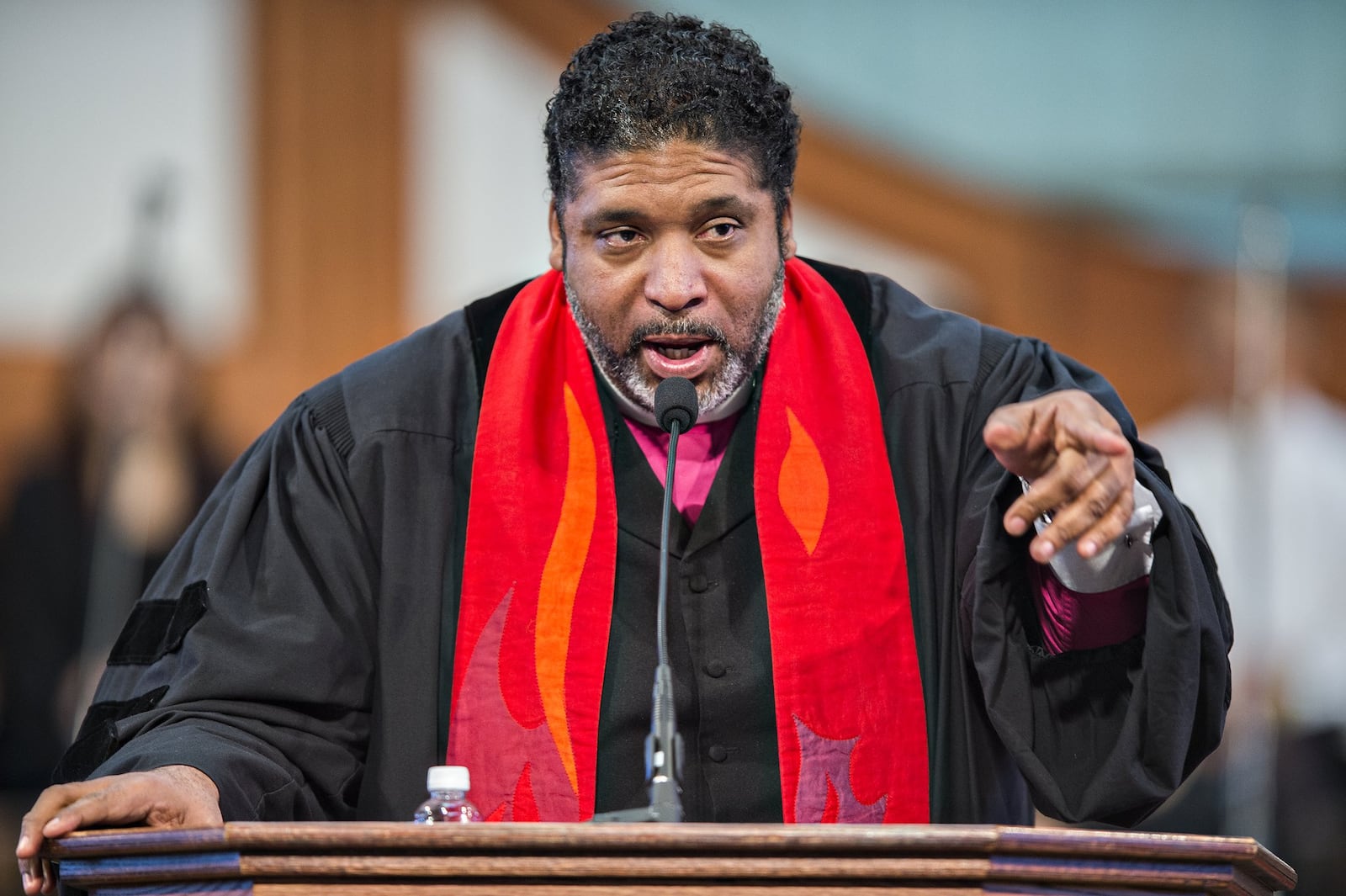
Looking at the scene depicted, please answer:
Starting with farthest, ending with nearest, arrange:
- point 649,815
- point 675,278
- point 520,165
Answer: point 520,165 < point 675,278 < point 649,815

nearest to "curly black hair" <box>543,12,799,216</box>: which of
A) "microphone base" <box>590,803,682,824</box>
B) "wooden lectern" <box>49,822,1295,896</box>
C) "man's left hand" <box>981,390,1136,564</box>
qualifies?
"man's left hand" <box>981,390,1136,564</box>

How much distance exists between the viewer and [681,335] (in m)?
2.74

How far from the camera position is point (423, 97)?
6.98 m

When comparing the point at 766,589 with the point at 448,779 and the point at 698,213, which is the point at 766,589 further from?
the point at 448,779

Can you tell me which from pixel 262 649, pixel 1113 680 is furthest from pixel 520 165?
pixel 1113 680

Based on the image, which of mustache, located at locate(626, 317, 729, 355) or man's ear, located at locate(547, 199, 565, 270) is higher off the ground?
man's ear, located at locate(547, 199, 565, 270)

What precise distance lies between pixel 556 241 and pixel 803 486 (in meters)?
0.61

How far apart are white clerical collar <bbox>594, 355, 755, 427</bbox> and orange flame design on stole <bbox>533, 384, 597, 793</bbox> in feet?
0.25

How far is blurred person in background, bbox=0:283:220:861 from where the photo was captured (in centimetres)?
634

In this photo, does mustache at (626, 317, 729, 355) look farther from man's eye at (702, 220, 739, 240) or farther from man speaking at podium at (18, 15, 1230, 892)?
man's eye at (702, 220, 739, 240)

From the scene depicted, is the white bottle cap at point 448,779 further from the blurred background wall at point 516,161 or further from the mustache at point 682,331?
the blurred background wall at point 516,161

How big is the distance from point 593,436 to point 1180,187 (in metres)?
5.15

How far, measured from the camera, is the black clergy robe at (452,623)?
2.37 m

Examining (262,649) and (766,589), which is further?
(766,589)
